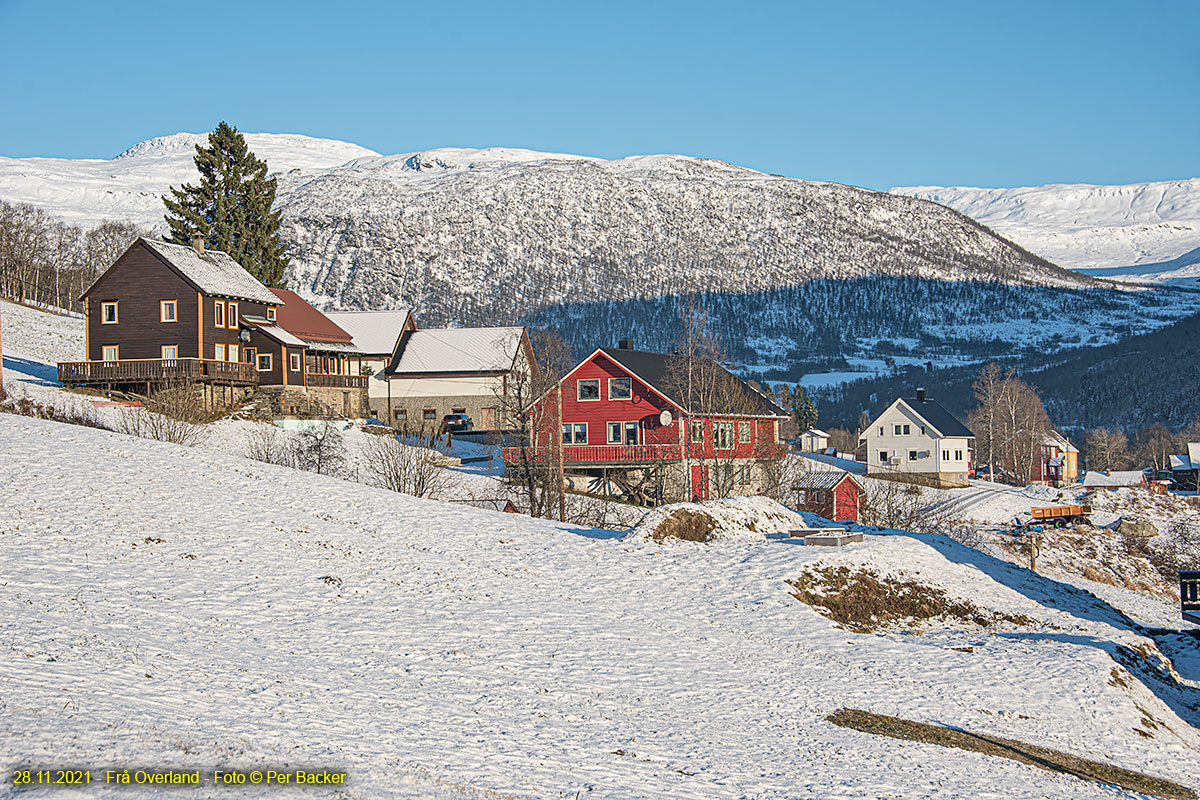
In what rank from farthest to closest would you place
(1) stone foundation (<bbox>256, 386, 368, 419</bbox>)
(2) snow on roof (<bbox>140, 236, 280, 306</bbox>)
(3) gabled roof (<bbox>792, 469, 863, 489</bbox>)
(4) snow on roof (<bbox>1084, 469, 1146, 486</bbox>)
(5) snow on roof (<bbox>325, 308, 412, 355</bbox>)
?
(4) snow on roof (<bbox>1084, 469, 1146, 486</bbox>) < (5) snow on roof (<bbox>325, 308, 412, 355</bbox>) < (1) stone foundation (<bbox>256, 386, 368, 419</bbox>) < (2) snow on roof (<bbox>140, 236, 280, 306</bbox>) < (3) gabled roof (<bbox>792, 469, 863, 489</bbox>)

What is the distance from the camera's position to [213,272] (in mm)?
64000

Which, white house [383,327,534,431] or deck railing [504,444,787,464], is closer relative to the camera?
deck railing [504,444,787,464]

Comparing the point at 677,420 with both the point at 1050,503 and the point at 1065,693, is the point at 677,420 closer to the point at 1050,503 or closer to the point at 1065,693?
the point at 1065,693

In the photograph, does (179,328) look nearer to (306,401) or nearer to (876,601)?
(306,401)

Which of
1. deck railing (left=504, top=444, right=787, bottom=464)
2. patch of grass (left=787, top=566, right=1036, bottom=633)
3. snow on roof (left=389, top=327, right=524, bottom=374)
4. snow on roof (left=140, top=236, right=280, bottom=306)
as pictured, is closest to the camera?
patch of grass (left=787, top=566, right=1036, bottom=633)

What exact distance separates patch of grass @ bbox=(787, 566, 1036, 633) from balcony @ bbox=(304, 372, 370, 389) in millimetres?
47688

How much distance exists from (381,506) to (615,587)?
9.18 m

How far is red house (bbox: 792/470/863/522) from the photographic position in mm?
56500

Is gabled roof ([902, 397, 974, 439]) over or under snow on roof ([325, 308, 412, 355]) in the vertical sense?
under

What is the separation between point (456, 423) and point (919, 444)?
1866 inches

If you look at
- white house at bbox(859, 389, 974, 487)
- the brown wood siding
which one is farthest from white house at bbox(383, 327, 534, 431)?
white house at bbox(859, 389, 974, 487)

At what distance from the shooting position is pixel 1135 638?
2877cm

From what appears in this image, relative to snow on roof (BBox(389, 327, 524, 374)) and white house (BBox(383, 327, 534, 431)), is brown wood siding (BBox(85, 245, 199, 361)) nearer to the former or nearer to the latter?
white house (BBox(383, 327, 534, 431))

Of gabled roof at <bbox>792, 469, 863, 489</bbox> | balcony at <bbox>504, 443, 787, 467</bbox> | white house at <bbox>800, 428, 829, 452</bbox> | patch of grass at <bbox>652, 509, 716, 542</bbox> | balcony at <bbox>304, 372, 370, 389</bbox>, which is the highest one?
balcony at <bbox>304, 372, 370, 389</bbox>
